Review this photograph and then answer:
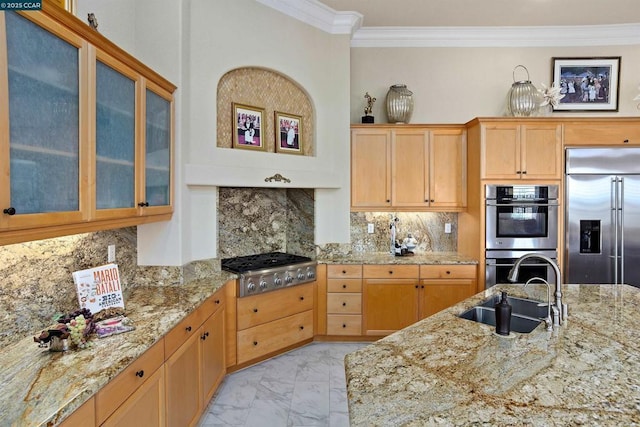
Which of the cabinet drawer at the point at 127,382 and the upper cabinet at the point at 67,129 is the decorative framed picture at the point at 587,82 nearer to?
the upper cabinet at the point at 67,129

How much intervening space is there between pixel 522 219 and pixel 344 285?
1.96 meters

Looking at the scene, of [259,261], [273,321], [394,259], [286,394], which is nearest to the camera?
[286,394]

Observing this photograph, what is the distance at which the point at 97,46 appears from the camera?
5.69 ft

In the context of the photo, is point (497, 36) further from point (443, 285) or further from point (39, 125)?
point (39, 125)

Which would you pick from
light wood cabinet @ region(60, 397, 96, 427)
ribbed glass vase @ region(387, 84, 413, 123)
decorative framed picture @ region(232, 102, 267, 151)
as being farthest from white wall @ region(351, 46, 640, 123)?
light wood cabinet @ region(60, 397, 96, 427)

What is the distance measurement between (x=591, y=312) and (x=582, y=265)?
6.38ft

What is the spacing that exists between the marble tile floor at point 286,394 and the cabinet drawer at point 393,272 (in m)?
0.89

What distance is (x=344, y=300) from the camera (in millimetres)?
3744

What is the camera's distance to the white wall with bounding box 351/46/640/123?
14.0 feet

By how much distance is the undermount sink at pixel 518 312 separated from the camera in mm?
1982

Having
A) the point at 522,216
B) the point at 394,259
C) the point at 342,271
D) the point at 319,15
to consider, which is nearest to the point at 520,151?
the point at 522,216

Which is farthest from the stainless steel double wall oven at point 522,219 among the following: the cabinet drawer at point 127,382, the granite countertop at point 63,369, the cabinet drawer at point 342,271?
the cabinet drawer at point 127,382

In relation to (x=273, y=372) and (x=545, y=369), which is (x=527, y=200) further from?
(x=273, y=372)

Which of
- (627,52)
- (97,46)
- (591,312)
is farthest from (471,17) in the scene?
(97,46)
